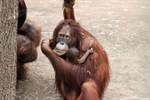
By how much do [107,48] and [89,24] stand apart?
939 mm

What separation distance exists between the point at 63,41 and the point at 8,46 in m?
0.65

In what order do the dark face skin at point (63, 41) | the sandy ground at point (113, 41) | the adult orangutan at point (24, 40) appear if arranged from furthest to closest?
the sandy ground at point (113, 41) < the adult orangutan at point (24, 40) < the dark face skin at point (63, 41)

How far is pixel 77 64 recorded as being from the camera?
3520 mm

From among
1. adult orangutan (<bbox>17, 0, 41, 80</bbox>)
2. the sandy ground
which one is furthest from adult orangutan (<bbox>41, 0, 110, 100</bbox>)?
the sandy ground

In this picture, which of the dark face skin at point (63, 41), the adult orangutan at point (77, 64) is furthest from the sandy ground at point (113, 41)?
the dark face skin at point (63, 41)

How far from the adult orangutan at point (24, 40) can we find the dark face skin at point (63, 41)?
38 centimetres

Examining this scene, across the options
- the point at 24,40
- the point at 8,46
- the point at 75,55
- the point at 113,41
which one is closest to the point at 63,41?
the point at 75,55

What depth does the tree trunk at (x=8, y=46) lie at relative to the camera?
2.81m

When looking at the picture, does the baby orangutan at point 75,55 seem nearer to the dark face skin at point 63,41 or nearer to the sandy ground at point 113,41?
the dark face skin at point 63,41

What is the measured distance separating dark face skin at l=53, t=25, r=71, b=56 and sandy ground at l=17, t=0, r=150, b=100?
0.60m

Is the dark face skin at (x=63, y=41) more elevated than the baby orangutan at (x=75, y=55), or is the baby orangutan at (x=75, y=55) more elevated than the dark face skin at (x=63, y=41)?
the dark face skin at (x=63, y=41)

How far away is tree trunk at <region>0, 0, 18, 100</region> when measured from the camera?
2809mm

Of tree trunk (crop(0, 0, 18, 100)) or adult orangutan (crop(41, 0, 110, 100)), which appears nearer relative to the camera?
tree trunk (crop(0, 0, 18, 100))

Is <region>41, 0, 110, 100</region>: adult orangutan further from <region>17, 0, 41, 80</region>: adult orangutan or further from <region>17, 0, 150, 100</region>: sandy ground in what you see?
<region>17, 0, 150, 100</region>: sandy ground
